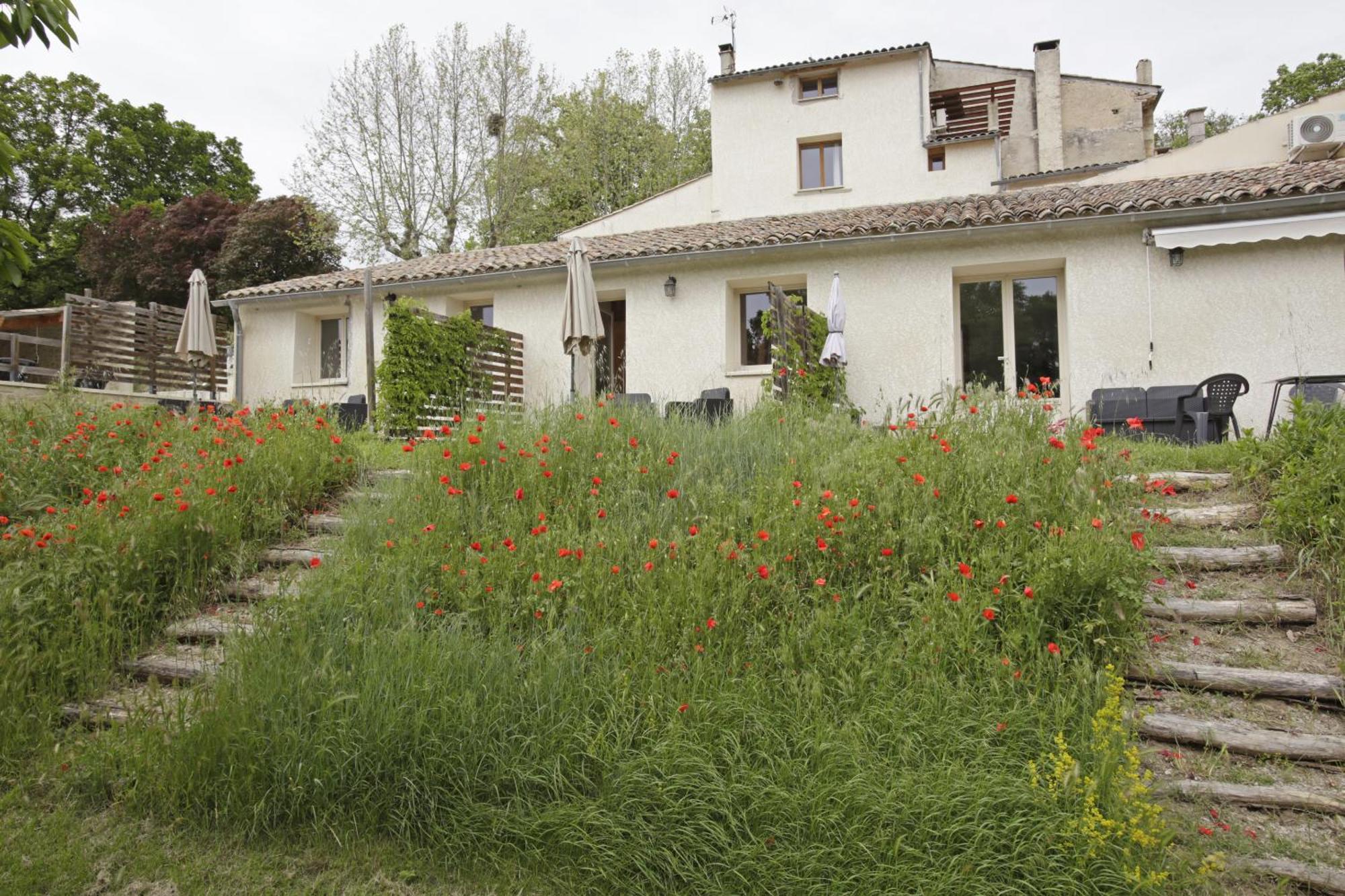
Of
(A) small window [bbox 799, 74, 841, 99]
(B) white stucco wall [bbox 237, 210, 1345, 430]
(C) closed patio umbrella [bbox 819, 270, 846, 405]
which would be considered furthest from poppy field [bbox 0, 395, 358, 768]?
(A) small window [bbox 799, 74, 841, 99]

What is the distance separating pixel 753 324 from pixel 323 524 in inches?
365

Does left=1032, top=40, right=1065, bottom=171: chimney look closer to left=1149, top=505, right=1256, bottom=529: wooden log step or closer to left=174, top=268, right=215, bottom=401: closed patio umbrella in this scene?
left=1149, top=505, right=1256, bottom=529: wooden log step

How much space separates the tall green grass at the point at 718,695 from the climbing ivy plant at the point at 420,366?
568cm

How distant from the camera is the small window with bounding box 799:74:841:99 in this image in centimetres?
1809

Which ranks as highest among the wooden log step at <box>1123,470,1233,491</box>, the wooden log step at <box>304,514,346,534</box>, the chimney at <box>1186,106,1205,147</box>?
the chimney at <box>1186,106,1205,147</box>

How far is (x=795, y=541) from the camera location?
440cm

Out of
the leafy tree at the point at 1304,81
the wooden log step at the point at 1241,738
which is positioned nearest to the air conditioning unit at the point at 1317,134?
the leafy tree at the point at 1304,81

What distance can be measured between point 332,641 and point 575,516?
5.23 feet

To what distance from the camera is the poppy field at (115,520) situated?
13.7 ft

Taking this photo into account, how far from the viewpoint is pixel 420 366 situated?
35.0 feet

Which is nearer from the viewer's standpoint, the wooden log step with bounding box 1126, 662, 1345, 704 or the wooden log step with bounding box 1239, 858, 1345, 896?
the wooden log step with bounding box 1239, 858, 1345, 896

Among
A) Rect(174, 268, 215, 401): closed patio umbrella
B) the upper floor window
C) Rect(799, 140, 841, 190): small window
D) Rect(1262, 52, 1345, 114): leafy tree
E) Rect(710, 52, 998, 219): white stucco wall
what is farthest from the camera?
Rect(1262, 52, 1345, 114): leafy tree

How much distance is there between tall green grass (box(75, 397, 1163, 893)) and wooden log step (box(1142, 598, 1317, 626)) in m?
0.47

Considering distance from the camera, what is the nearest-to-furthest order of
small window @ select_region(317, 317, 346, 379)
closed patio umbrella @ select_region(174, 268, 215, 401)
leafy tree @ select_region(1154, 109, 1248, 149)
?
1. closed patio umbrella @ select_region(174, 268, 215, 401)
2. small window @ select_region(317, 317, 346, 379)
3. leafy tree @ select_region(1154, 109, 1248, 149)
